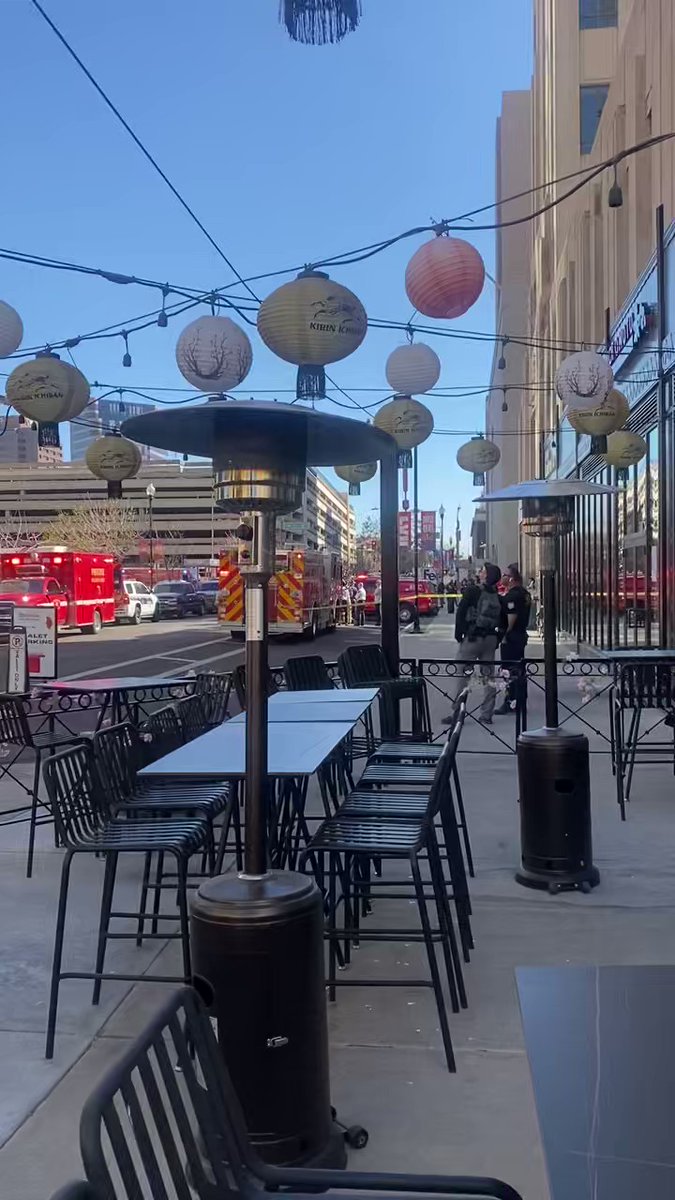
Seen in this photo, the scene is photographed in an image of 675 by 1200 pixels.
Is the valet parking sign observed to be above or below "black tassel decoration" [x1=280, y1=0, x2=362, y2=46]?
below

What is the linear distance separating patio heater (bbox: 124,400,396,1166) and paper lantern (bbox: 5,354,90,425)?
23.8 ft

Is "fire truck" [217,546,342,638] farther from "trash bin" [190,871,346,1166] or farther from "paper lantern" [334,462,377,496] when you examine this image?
"trash bin" [190,871,346,1166]

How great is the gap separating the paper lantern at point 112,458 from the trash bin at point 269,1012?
425 inches

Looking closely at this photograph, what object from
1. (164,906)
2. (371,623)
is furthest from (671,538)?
(371,623)

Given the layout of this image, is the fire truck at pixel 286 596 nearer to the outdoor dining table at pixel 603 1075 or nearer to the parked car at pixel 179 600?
the parked car at pixel 179 600

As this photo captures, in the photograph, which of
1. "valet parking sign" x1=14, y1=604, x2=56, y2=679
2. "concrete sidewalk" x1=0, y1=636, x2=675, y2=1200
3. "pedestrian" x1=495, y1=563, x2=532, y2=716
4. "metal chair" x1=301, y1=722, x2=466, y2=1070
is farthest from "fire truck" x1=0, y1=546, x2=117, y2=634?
"metal chair" x1=301, y1=722, x2=466, y2=1070

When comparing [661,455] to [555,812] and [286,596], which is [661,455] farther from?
[286,596]

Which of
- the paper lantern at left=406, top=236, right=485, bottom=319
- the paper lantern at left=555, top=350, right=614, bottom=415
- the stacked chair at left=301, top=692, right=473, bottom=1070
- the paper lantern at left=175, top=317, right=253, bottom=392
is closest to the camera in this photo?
the stacked chair at left=301, top=692, right=473, bottom=1070

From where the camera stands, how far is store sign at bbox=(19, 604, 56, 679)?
13.5 m

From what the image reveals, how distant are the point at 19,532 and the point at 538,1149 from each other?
8509 cm

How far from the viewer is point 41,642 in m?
13.7

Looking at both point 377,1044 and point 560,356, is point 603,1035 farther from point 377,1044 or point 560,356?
point 560,356

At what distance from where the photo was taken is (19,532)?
8400 centimetres

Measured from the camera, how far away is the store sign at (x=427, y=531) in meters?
68.7
